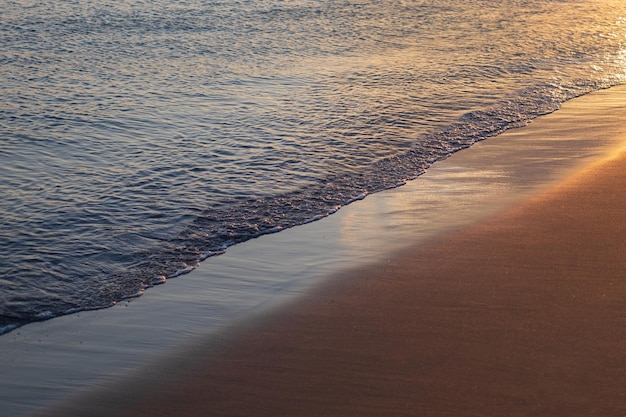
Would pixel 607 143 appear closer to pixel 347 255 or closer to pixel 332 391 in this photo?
pixel 347 255

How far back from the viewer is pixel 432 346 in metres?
4.41

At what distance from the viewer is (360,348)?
4.44 metres

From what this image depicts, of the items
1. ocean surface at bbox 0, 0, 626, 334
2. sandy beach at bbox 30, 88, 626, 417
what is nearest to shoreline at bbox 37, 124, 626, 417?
sandy beach at bbox 30, 88, 626, 417

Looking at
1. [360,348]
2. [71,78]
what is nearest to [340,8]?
[71,78]

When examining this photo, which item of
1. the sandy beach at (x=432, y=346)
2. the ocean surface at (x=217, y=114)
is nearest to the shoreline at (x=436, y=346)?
the sandy beach at (x=432, y=346)

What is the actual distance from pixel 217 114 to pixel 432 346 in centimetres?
628

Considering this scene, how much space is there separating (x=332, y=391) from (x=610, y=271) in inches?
87.8

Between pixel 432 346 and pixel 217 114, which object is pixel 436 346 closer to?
pixel 432 346

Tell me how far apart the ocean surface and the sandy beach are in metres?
1.26

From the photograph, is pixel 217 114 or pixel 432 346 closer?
pixel 432 346

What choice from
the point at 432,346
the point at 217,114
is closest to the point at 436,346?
the point at 432,346

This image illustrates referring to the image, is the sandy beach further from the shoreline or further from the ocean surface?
the ocean surface

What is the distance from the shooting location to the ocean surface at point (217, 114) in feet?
20.7

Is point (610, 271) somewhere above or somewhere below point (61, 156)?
below
